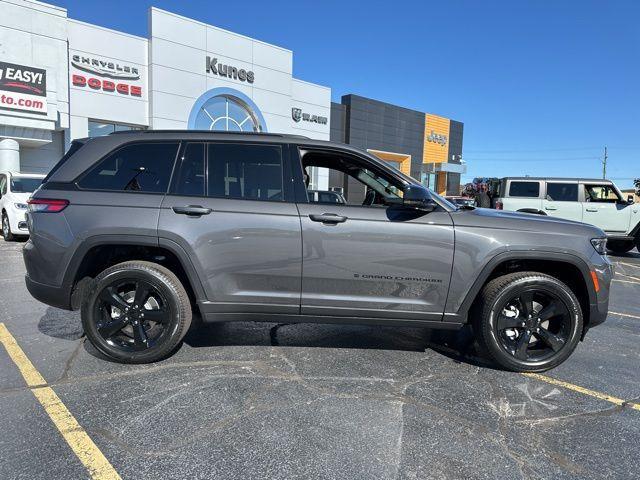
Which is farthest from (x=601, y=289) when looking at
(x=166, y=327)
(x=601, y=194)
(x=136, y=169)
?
(x=601, y=194)

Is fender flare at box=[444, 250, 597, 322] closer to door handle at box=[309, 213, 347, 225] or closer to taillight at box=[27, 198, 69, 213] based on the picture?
door handle at box=[309, 213, 347, 225]

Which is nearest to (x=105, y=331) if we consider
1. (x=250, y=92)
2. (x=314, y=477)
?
(x=314, y=477)

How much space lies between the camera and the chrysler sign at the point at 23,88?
594 inches

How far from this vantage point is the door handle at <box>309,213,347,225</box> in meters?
3.48

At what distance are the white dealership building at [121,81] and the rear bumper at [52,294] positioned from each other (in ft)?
47.1

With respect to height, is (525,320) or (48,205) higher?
Answer: (48,205)

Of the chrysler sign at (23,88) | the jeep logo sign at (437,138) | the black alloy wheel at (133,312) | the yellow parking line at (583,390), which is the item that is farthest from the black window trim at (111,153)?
the jeep logo sign at (437,138)

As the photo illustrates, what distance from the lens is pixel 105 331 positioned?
A: 143 inches

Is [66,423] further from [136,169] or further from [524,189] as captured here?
[524,189]

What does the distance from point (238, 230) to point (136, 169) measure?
1.07 m

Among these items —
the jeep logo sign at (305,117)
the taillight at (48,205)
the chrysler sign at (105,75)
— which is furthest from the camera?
the jeep logo sign at (305,117)

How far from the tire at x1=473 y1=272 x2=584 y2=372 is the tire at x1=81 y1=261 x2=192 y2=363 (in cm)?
250

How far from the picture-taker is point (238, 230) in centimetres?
349

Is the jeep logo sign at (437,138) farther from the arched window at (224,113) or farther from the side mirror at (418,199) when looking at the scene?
the side mirror at (418,199)
